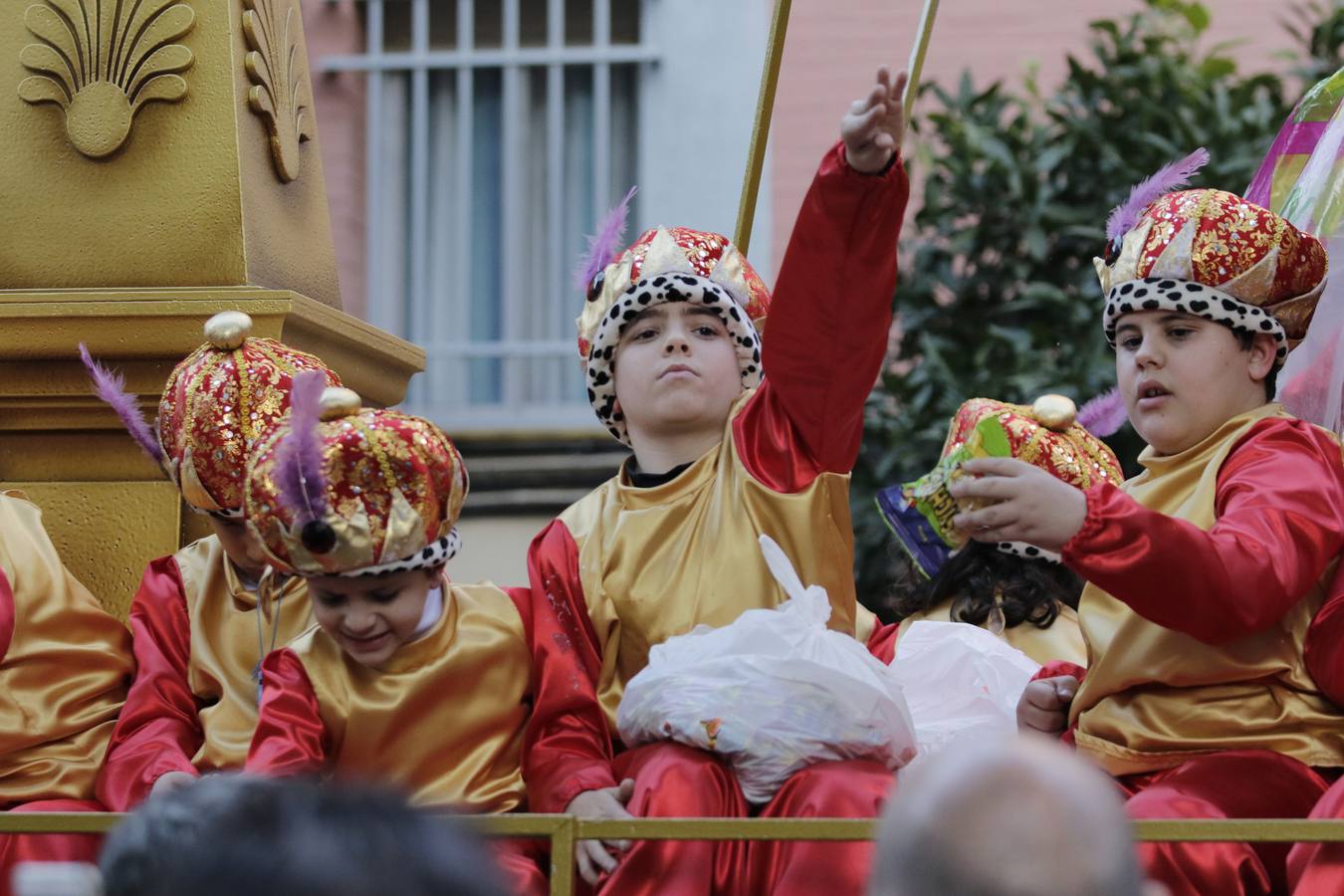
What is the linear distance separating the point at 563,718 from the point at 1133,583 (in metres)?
0.96

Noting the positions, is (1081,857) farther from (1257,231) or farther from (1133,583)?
(1257,231)

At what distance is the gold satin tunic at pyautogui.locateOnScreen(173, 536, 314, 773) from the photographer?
3531 mm

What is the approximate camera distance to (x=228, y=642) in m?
3.63

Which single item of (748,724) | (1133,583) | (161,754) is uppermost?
(1133,583)

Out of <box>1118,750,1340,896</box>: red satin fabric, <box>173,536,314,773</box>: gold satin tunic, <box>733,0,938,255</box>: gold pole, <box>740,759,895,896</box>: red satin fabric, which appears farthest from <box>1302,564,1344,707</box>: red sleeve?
<box>173,536,314,773</box>: gold satin tunic

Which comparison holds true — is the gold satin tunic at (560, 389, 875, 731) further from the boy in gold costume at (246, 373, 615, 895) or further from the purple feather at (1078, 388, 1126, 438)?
the purple feather at (1078, 388, 1126, 438)

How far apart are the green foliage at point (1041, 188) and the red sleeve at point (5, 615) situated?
3571 mm

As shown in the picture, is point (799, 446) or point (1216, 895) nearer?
point (1216, 895)

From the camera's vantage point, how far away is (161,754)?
11.3ft

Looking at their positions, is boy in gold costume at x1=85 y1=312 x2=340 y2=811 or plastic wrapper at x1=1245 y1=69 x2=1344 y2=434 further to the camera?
plastic wrapper at x1=1245 y1=69 x2=1344 y2=434

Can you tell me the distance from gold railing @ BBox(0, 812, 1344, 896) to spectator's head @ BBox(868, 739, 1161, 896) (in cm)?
122

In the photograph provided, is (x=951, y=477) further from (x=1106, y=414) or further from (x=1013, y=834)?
(x=1013, y=834)

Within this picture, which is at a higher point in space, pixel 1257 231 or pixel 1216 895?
pixel 1257 231

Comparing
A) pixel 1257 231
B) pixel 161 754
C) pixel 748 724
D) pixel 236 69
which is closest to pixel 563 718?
pixel 748 724
